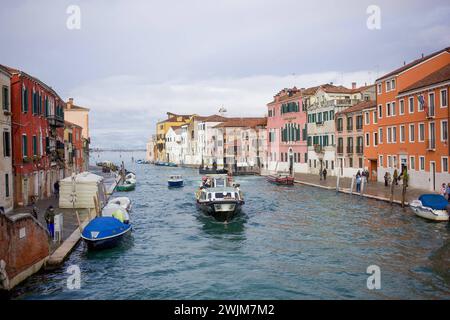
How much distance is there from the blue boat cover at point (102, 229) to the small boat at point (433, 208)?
48.0ft

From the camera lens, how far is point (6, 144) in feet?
80.9

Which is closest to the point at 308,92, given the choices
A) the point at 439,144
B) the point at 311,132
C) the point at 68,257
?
the point at 311,132

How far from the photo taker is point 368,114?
44594 mm

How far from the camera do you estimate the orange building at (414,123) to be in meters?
31.6

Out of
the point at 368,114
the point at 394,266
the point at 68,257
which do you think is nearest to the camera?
the point at 394,266

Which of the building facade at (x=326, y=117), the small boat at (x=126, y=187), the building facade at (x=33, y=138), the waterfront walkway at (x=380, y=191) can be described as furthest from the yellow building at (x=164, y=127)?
the building facade at (x=33, y=138)

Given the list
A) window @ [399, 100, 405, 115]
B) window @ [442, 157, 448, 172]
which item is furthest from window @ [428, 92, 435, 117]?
window @ [399, 100, 405, 115]

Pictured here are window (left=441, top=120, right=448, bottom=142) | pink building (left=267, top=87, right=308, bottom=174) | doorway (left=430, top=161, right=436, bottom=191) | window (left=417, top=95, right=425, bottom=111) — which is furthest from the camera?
pink building (left=267, top=87, right=308, bottom=174)

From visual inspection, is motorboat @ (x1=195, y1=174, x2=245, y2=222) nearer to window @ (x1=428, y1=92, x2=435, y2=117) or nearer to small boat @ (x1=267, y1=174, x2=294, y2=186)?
window @ (x1=428, y1=92, x2=435, y2=117)

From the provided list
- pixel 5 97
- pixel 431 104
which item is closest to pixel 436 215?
pixel 431 104

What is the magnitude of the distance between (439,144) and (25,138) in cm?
2573

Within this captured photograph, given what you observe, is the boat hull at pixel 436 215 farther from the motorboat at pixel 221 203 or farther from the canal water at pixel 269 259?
the motorboat at pixel 221 203

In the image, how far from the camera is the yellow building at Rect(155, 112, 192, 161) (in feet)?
440
